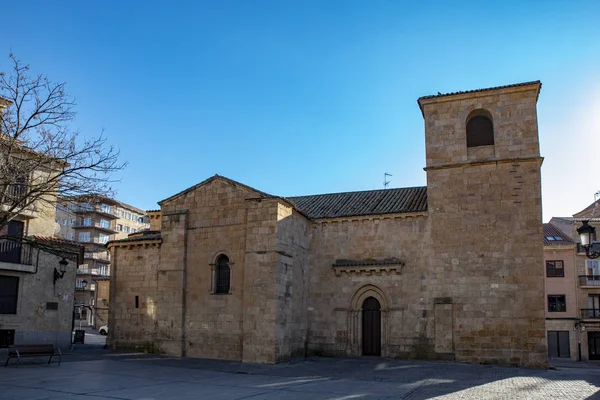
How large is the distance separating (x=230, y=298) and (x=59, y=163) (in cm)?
868

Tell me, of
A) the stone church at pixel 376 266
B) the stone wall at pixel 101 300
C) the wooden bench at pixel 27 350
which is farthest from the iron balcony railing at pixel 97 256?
the wooden bench at pixel 27 350

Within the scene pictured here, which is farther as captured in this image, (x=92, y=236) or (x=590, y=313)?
(x=92, y=236)

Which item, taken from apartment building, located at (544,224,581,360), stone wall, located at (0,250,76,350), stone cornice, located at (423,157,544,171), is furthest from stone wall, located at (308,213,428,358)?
apartment building, located at (544,224,581,360)

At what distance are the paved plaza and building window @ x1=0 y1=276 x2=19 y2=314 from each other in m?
3.71

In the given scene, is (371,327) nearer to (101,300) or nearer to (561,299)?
(561,299)

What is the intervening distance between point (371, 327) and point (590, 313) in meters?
23.5

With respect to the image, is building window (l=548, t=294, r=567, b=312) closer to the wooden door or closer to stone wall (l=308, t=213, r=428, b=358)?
stone wall (l=308, t=213, r=428, b=358)

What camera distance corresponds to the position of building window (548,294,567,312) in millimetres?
37531

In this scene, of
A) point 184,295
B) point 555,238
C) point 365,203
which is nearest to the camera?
point 184,295

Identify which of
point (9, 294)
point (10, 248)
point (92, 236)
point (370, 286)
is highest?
point (92, 236)

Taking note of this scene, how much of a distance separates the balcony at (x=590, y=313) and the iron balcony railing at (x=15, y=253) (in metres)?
35.4

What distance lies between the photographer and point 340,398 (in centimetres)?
1219

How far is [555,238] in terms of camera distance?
3928cm

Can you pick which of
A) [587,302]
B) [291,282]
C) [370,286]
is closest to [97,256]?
[291,282]
